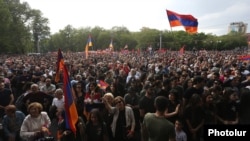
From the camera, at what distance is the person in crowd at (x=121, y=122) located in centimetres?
684

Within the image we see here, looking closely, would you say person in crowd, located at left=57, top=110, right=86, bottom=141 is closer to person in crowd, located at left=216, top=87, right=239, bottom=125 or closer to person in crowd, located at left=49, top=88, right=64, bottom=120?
person in crowd, located at left=49, top=88, right=64, bottom=120

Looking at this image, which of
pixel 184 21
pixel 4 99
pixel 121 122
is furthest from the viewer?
pixel 184 21

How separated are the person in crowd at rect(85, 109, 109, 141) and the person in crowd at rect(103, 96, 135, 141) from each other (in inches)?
17.5

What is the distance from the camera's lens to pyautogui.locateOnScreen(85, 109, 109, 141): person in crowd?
6.38 m

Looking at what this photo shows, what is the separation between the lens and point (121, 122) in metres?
6.84

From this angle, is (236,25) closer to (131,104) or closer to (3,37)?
(3,37)

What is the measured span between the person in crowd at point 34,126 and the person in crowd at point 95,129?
0.77 metres

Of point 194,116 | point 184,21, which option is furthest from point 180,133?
point 184,21

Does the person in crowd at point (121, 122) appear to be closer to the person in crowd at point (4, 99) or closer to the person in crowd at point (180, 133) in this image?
the person in crowd at point (180, 133)

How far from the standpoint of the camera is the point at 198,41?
104m

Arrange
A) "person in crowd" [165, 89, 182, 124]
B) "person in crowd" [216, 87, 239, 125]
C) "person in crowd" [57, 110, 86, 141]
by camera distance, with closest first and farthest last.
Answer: "person in crowd" [57, 110, 86, 141] → "person in crowd" [165, 89, 182, 124] → "person in crowd" [216, 87, 239, 125]

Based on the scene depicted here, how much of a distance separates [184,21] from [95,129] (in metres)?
14.2

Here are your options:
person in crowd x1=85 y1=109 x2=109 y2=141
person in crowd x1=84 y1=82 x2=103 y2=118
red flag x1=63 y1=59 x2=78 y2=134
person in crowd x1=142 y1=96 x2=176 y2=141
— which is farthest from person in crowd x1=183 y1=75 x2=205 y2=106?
person in crowd x1=142 y1=96 x2=176 y2=141

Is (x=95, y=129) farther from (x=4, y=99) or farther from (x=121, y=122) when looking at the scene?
(x=4, y=99)
